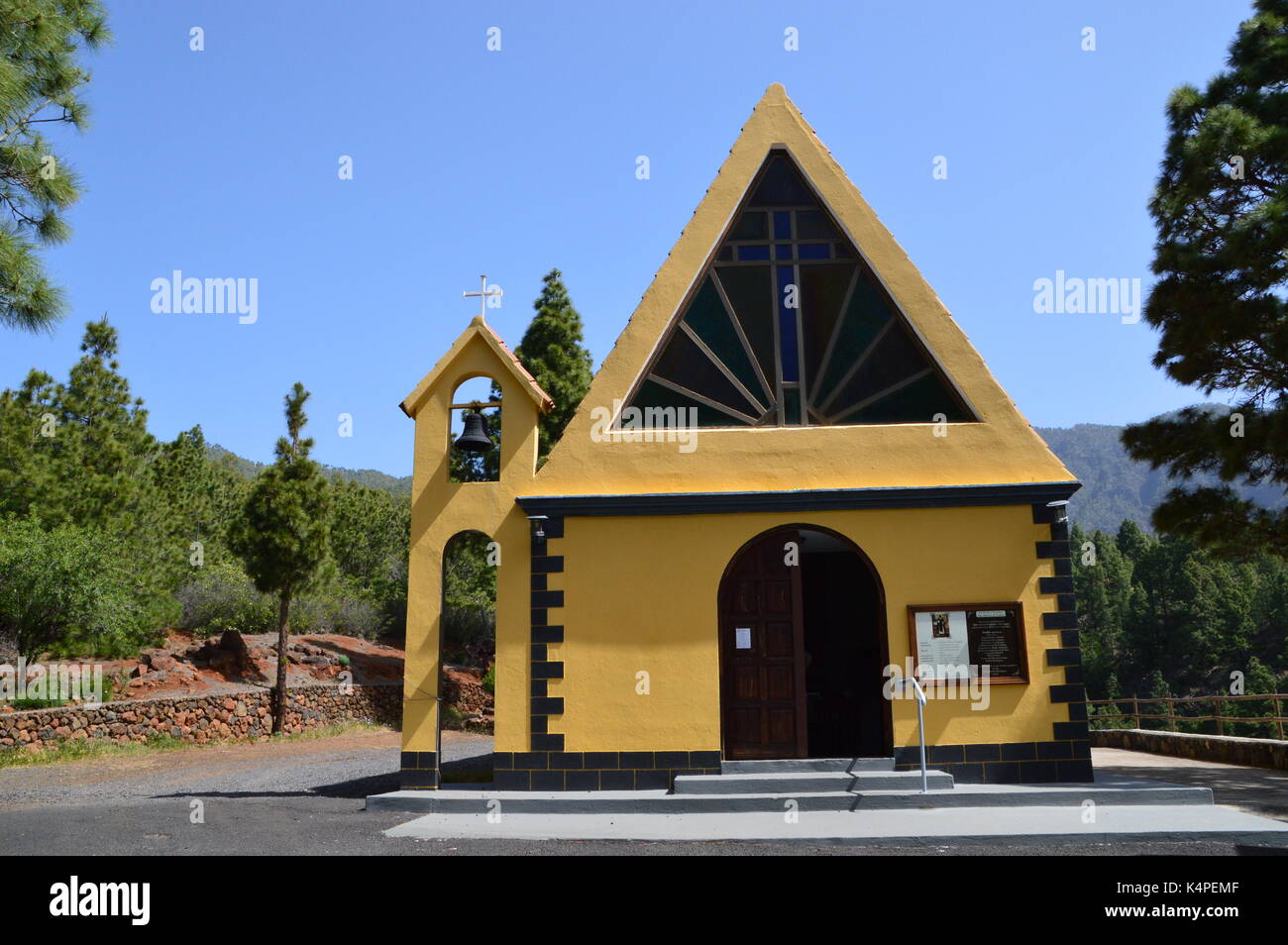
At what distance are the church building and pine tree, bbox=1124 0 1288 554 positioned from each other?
3873 mm

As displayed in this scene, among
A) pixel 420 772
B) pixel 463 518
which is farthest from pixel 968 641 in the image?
pixel 420 772

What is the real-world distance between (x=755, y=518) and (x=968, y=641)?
2.92m

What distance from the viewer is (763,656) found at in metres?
10.9

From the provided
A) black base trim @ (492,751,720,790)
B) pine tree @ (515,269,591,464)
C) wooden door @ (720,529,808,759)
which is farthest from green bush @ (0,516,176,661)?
wooden door @ (720,529,808,759)

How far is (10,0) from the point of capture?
32.1 ft

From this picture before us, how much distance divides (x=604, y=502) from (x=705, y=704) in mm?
2738

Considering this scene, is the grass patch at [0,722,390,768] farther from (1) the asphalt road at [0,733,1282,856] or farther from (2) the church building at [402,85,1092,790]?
(2) the church building at [402,85,1092,790]

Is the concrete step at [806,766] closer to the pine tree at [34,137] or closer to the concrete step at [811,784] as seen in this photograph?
the concrete step at [811,784]

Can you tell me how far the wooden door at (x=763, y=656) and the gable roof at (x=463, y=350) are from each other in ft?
11.5

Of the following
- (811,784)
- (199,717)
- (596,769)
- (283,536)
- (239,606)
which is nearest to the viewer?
(811,784)

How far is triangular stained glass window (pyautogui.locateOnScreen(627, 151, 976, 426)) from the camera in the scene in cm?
1165

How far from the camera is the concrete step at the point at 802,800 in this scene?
9.23m

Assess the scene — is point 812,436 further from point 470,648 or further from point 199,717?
point 470,648
